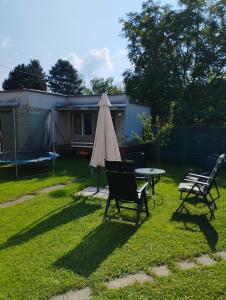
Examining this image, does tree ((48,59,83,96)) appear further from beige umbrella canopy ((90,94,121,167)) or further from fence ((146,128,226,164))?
beige umbrella canopy ((90,94,121,167))

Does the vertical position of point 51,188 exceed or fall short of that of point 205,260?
it exceeds it

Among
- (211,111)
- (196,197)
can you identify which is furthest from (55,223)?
(211,111)

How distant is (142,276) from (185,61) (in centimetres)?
1673

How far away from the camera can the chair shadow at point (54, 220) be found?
4590 millimetres

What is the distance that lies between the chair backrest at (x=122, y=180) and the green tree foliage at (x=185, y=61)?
479 inches

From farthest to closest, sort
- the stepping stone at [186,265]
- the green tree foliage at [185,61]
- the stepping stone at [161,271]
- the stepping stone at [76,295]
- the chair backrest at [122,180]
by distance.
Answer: the green tree foliage at [185,61] → the chair backrest at [122,180] → the stepping stone at [186,265] → the stepping stone at [161,271] → the stepping stone at [76,295]

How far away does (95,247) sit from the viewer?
4320mm

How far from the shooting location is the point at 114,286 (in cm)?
329

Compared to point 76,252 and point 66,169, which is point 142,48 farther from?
point 76,252

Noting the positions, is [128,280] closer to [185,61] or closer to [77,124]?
[77,124]

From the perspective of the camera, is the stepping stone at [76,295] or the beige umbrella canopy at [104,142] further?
the beige umbrella canopy at [104,142]

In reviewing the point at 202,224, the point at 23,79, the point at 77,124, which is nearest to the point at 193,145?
the point at 77,124

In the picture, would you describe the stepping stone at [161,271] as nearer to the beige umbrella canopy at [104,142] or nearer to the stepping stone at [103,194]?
the stepping stone at [103,194]

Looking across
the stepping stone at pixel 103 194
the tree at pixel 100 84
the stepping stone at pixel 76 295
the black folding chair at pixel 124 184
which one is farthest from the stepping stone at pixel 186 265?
the tree at pixel 100 84
